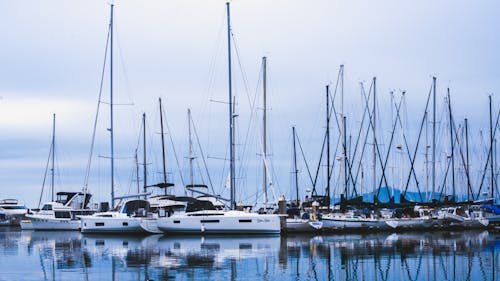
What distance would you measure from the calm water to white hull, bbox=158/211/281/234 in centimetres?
210

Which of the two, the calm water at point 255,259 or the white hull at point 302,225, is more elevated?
the white hull at point 302,225

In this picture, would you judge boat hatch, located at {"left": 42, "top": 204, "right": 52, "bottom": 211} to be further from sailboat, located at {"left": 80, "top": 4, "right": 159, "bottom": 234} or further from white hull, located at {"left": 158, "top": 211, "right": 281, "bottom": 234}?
white hull, located at {"left": 158, "top": 211, "right": 281, "bottom": 234}

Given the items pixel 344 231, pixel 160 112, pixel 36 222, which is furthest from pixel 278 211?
pixel 36 222

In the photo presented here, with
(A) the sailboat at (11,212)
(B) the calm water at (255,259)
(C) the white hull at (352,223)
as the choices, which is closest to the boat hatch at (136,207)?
(B) the calm water at (255,259)

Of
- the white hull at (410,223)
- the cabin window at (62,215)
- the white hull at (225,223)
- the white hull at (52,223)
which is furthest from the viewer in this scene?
the cabin window at (62,215)

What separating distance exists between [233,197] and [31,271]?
24084 mm

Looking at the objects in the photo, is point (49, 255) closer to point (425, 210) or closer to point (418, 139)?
point (425, 210)

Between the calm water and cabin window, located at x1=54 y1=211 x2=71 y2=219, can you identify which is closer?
the calm water

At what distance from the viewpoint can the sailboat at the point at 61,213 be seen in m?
67.8

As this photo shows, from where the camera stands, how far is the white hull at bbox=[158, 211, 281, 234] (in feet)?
164

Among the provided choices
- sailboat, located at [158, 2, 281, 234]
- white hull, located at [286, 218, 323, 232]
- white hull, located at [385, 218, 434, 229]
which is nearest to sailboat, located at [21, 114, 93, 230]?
sailboat, located at [158, 2, 281, 234]

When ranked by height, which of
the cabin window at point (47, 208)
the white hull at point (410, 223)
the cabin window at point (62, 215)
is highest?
the cabin window at point (47, 208)

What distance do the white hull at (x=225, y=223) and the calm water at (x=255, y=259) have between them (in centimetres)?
210

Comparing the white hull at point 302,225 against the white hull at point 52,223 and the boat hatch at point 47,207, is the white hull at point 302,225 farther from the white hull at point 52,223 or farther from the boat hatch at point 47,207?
the boat hatch at point 47,207
